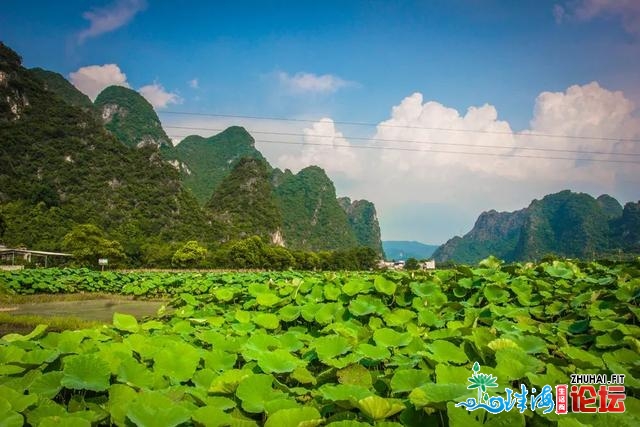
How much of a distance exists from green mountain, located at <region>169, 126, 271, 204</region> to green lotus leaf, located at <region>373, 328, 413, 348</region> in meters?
A: 106

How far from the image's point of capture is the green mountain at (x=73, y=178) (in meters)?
45.8

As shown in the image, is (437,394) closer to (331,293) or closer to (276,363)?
(276,363)

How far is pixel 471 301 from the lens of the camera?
2.94 metres

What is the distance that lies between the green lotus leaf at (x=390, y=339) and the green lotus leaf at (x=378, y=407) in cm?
71

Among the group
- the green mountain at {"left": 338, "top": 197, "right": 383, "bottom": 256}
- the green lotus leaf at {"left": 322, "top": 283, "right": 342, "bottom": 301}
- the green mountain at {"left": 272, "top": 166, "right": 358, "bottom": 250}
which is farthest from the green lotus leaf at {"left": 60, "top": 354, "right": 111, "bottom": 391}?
the green mountain at {"left": 338, "top": 197, "right": 383, "bottom": 256}

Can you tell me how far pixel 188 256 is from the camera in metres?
37.0

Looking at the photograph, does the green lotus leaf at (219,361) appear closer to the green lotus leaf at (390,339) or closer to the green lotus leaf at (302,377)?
the green lotus leaf at (302,377)

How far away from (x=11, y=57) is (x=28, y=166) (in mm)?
21802

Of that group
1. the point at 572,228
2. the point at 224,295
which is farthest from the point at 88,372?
the point at 572,228

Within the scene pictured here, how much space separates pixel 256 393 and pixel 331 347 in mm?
467


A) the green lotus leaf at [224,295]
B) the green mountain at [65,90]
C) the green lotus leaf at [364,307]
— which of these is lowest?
the green lotus leaf at [224,295]

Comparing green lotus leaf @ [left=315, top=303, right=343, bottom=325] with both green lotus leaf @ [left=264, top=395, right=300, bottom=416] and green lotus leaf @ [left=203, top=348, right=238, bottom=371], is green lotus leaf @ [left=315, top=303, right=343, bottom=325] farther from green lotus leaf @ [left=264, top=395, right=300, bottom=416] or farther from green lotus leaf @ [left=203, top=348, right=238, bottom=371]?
green lotus leaf @ [left=264, top=395, right=300, bottom=416]

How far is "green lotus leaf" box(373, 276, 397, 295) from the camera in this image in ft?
9.44

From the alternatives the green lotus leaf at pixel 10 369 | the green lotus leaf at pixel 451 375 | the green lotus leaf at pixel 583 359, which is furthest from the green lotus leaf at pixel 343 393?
the green lotus leaf at pixel 10 369
